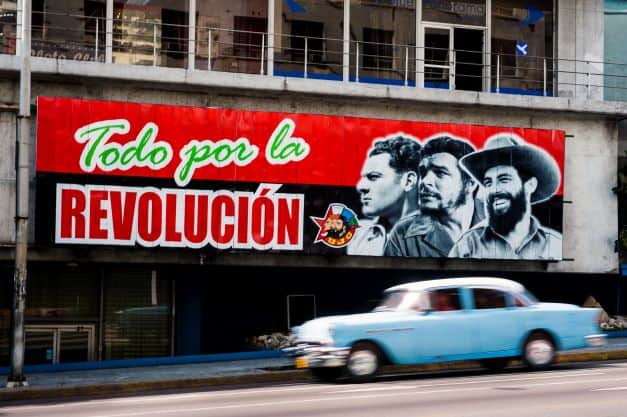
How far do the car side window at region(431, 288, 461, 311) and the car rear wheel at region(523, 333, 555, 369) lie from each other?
1.41 metres

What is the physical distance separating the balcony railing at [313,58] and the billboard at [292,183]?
1665 mm

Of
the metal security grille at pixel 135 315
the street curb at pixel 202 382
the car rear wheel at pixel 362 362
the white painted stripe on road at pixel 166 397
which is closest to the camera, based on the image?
the white painted stripe on road at pixel 166 397

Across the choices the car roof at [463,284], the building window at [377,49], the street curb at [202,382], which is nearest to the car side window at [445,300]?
the car roof at [463,284]

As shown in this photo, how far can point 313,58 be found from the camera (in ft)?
90.1

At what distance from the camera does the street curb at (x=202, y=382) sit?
20.5 metres

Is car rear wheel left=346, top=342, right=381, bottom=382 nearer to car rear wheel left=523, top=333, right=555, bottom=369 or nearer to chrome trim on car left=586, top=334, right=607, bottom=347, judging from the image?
car rear wheel left=523, top=333, right=555, bottom=369

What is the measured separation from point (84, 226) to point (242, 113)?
420 centimetres

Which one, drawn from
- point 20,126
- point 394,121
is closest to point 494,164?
point 394,121

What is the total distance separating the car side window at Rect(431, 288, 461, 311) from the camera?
64.8 ft

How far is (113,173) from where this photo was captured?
24844 millimetres

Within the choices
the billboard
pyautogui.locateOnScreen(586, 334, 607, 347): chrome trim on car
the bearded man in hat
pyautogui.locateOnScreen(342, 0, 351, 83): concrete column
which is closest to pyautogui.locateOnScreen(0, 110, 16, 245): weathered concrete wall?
the billboard

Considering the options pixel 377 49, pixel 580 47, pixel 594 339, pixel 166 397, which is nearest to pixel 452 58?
pixel 377 49

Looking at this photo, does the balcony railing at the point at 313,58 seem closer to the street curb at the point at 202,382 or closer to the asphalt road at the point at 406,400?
the street curb at the point at 202,382

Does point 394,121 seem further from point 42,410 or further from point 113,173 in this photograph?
point 42,410
